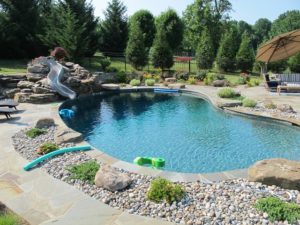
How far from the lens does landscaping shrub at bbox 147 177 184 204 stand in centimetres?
555

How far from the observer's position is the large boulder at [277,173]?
19.3 ft

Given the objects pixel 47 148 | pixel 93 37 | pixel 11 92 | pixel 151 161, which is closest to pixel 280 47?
pixel 151 161

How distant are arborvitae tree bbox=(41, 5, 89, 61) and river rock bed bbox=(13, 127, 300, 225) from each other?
61.6 ft

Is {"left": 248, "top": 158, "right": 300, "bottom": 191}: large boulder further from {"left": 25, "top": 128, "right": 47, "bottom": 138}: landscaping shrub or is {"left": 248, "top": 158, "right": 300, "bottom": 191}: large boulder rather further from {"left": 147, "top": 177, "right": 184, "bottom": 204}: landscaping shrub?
{"left": 25, "top": 128, "right": 47, "bottom": 138}: landscaping shrub

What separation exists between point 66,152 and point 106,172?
2212 mm

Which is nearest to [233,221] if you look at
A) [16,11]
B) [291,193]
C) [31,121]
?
[291,193]

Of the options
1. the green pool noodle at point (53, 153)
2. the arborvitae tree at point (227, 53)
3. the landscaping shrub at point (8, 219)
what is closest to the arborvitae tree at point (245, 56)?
the arborvitae tree at point (227, 53)

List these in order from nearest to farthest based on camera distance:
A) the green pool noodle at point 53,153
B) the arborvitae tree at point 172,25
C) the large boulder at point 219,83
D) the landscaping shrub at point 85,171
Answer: the landscaping shrub at point 85,171 < the green pool noodle at point 53,153 < the large boulder at point 219,83 < the arborvitae tree at point 172,25

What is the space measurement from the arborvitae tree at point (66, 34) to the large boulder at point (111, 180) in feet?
63.7

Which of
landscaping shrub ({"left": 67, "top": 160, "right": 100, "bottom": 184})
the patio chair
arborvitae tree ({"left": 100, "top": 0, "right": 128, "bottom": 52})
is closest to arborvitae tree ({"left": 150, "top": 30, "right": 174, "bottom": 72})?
arborvitae tree ({"left": 100, "top": 0, "right": 128, "bottom": 52})

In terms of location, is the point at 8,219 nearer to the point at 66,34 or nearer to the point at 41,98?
the point at 41,98

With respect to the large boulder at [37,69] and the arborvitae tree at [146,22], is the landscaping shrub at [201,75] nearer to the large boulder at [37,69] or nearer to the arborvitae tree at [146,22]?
the large boulder at [37,69]

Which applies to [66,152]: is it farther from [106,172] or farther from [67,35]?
[67,35]

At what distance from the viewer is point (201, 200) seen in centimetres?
558
